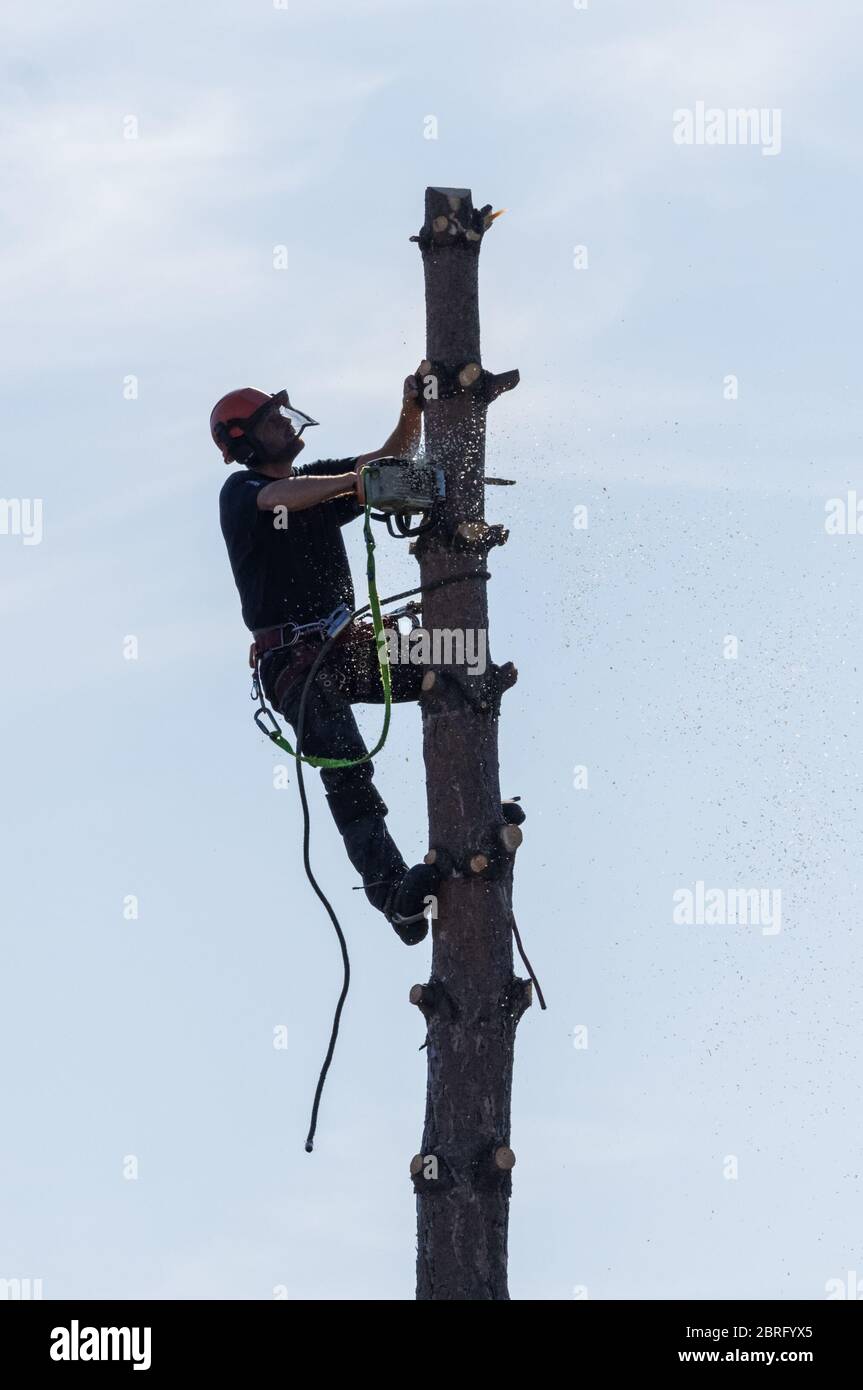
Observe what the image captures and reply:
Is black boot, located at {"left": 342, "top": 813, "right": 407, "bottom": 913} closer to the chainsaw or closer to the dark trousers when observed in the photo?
the dark trousers

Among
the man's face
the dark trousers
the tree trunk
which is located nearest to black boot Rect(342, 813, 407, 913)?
the dark trousers

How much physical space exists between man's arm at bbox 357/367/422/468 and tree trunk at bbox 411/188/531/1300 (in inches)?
3.3

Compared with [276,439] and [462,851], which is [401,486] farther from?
[462,851]

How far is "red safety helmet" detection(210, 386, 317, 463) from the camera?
10.0m

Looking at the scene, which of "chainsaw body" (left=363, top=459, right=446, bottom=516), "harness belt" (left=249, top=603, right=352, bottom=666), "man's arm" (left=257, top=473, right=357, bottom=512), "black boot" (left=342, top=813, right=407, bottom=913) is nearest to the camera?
"chainsaw body" (left=363, top=459, right=446, bottom=516)

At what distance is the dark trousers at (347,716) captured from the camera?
9680 mm

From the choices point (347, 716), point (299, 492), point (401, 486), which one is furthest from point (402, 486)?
point (347, 716)

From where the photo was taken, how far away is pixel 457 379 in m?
9.20

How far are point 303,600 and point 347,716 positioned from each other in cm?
58

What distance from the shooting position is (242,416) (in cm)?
1000

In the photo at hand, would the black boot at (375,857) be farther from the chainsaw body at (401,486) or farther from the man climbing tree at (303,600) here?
the chainsaw body at (401,486)

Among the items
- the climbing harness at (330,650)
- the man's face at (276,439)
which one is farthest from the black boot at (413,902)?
the man's face at (276,439)
